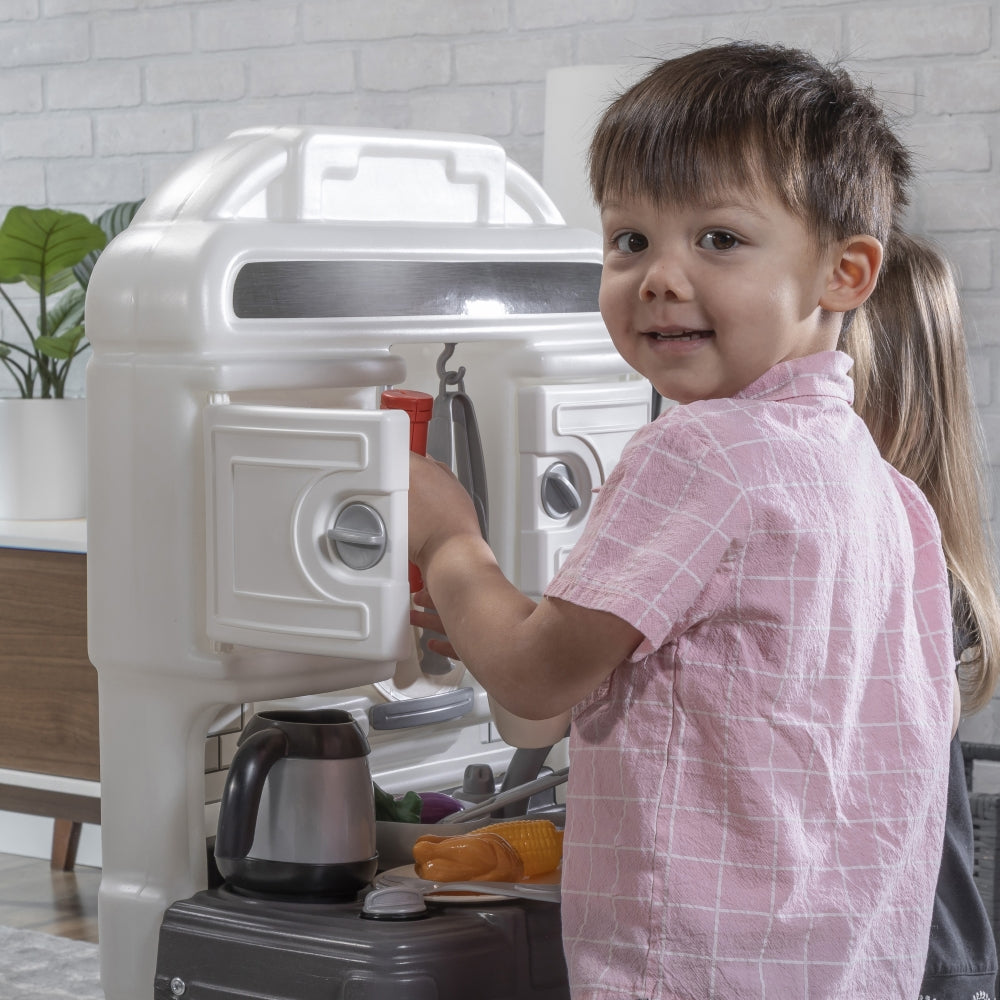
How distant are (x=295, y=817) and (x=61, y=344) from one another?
1566 mm

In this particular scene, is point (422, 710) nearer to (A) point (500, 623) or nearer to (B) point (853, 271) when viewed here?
(A) point (500, 623)

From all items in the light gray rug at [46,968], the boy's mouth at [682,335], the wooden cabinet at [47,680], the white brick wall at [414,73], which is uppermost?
the white brick wall at [414,73]

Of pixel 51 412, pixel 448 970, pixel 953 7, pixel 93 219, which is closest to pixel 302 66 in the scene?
pixel 93 219

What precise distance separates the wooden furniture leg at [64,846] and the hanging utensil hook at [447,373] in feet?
6.25

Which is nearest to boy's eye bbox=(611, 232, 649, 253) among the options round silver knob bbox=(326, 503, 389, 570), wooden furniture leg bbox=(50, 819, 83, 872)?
round silver knob bbox=(326, 503, 389, 570)

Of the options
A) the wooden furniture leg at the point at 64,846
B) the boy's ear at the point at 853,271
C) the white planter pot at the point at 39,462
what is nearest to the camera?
the boy's ear at the point at 853,271

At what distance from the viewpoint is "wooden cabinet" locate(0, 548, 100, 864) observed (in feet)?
7.23

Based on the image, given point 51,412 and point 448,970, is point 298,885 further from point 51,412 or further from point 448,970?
point 51,412

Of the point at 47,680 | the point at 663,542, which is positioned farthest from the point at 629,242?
the point at 47,680

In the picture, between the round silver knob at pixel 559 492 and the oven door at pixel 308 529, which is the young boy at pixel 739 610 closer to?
the oven door at pixel 308 529

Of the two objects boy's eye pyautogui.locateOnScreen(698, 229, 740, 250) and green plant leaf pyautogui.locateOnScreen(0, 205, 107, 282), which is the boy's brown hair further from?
green plant leaf pyautogui.locateOnScreen(0, 205, 107, 282)

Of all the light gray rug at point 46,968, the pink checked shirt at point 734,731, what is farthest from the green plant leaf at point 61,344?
the pink checked shirt at point 734,731

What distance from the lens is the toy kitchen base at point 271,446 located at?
41.2 inches

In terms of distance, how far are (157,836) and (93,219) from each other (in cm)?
212
